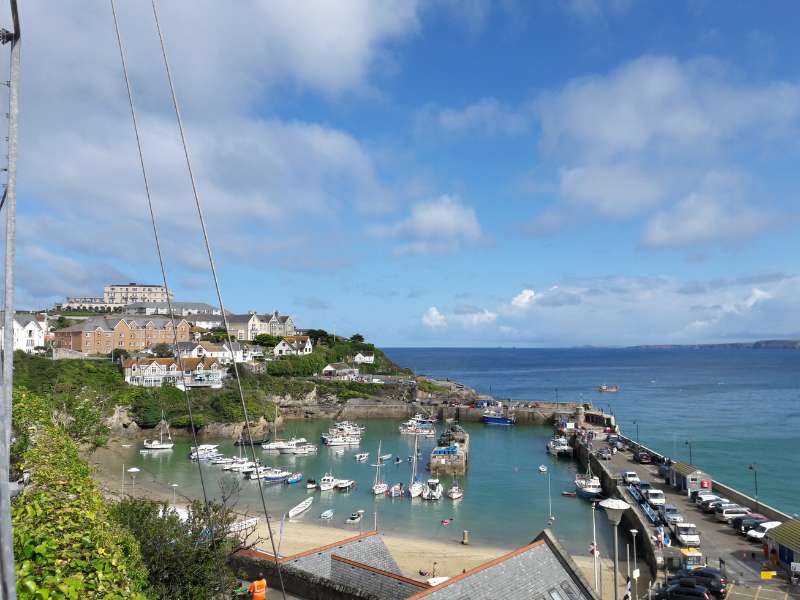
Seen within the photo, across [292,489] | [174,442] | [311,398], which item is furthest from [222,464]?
[311,398]

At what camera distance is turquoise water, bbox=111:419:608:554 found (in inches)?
1168

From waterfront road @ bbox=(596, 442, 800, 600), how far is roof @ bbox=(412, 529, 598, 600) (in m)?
9.75

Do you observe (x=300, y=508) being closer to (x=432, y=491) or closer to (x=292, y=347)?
(x=432, y=491)

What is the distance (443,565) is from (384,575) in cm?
1260

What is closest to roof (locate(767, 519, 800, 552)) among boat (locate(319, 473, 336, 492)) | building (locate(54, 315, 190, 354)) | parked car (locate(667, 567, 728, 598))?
parked car (locate(667, 567, 728, 598))

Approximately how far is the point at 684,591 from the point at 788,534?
614cm

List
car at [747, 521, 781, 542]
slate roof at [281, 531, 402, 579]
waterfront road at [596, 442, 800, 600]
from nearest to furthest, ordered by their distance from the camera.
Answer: slate roof at [281, 531, 402, 579], waterfront road at [596, 442, 800, 600], car at [747, 521, 781, 542]

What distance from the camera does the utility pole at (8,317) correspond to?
110 inches

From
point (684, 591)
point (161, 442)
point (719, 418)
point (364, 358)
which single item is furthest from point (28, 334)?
point (719, 418)

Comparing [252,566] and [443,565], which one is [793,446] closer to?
[443,565]

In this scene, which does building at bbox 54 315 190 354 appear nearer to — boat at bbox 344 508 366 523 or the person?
boat at bbox 344 508 366 523

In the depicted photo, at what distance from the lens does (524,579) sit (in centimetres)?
1091

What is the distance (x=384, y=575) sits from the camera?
12.3m

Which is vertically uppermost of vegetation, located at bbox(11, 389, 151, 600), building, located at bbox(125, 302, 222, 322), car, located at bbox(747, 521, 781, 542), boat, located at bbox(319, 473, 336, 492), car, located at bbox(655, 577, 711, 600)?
building, located at bbox(125, 302, 222, 322)
